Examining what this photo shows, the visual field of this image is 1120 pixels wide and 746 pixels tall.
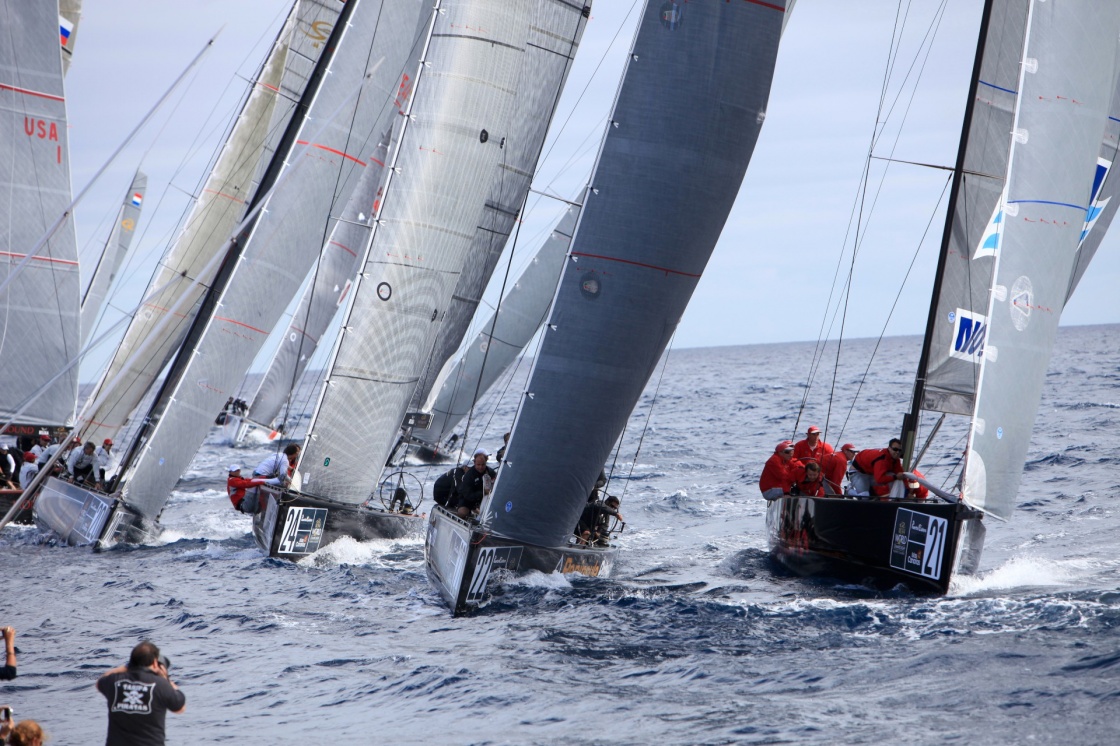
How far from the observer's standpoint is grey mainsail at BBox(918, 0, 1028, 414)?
1166 centimetres

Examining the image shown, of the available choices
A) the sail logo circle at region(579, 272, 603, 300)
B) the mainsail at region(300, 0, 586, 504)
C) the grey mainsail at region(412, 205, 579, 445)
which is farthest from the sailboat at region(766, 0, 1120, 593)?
the grey mainsail at region(412, 205, 579, 445)

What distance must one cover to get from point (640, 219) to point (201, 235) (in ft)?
37.9

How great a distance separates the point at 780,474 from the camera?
37.4ft

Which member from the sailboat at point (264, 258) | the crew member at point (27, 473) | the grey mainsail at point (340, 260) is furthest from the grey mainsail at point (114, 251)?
the crew member at point (27, 473)

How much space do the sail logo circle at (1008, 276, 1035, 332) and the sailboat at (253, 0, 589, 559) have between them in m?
6.26

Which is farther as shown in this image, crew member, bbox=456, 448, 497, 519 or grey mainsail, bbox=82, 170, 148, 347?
grey mainsail, bbox=82, 170, 148, 347

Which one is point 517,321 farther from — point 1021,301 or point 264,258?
point 1021,301

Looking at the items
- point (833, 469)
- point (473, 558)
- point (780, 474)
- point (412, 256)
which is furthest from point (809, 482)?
point (412, 256)

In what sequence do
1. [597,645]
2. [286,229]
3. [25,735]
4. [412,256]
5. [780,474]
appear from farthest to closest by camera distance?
[286,229], [412,256], [780,474], [597,645], [25,735]

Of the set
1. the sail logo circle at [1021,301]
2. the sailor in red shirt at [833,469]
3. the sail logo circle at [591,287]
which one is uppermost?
the sail logo circle at [1021,301]

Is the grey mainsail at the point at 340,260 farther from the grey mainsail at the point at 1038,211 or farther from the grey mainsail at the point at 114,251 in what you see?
the grey mainsail at the point at 1038,211

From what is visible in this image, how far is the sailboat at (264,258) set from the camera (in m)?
13.5

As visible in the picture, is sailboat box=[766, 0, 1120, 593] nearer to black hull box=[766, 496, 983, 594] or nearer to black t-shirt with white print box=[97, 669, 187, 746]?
black hull box=[766, 496, 983, 594]

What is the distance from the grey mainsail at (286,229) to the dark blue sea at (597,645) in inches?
55.5
